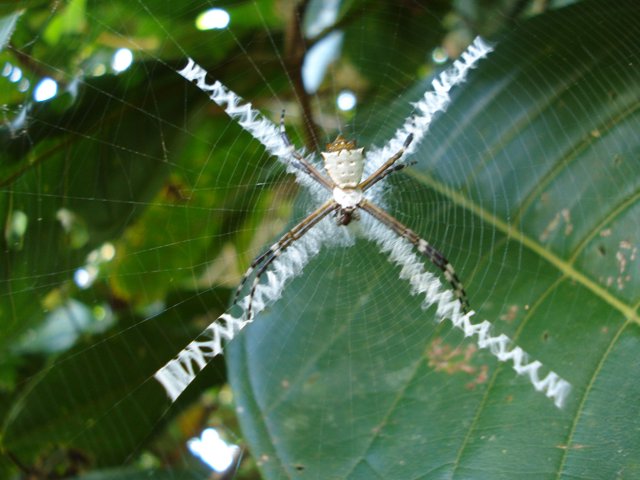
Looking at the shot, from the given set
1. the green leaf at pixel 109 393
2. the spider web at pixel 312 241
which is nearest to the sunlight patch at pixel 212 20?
the spider web at pixel 312 241

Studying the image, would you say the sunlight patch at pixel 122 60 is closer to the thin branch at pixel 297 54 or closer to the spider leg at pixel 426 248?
the thin branch at pixel 297 54

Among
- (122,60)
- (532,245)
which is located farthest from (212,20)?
(532,245)

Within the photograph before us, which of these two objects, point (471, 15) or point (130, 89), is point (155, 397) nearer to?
point (130, 89)

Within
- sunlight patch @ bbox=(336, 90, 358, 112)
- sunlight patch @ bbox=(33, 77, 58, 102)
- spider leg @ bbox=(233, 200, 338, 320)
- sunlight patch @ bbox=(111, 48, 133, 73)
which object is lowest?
spider leg @ bbox=(233, 200, 338, 320)

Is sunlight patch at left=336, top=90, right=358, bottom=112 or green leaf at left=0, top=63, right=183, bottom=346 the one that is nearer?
green leaf at left=0, top=63, right=183, bottom=346

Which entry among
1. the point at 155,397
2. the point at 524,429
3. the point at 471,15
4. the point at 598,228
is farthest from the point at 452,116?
the point at 155,397

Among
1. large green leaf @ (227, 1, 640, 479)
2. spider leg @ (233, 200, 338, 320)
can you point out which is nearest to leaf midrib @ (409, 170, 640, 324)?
large green leaf @ (227, 1, 640, 479)

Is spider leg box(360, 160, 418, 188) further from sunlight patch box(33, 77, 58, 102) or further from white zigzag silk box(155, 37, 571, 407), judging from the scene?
sunlight patch box(33, 77, 58, 102)
